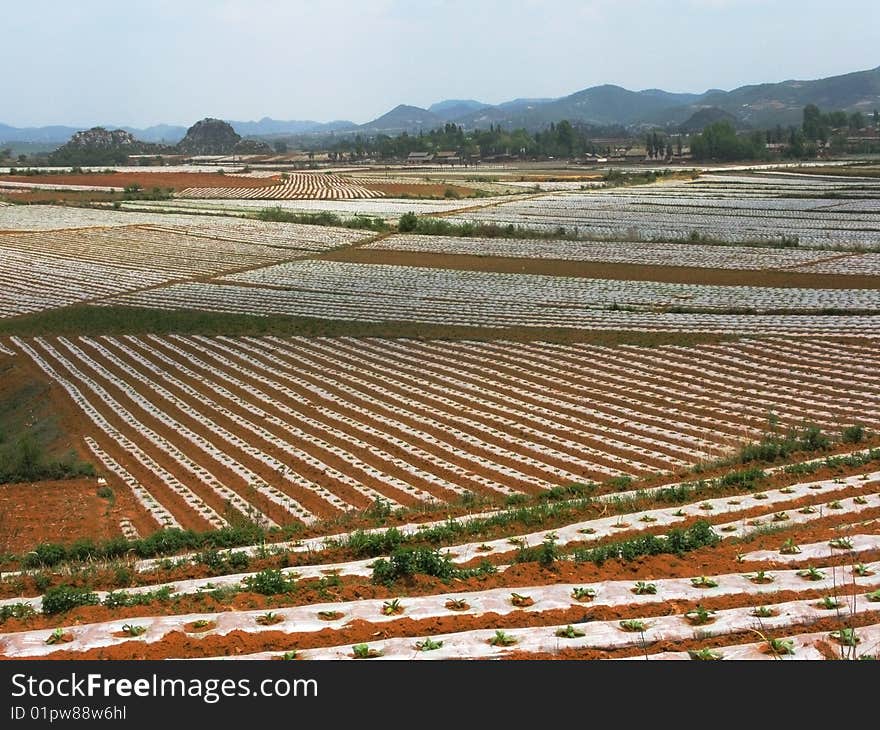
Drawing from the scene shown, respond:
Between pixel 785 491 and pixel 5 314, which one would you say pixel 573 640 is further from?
pixel 5 314

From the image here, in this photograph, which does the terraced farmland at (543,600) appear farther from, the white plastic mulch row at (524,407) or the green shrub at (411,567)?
the white plastic mulch row at (524,407)

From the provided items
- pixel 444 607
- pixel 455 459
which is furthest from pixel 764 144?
pixel 444 607

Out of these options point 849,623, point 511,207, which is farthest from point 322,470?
point 511,207

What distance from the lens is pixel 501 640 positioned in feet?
23.6

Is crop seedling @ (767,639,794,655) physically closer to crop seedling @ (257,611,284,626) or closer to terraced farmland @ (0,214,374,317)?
crop seedling @ (257,611,284,626)

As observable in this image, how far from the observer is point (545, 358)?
2366cm

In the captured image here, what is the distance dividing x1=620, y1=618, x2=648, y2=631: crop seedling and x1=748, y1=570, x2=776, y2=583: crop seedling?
149 centimetres

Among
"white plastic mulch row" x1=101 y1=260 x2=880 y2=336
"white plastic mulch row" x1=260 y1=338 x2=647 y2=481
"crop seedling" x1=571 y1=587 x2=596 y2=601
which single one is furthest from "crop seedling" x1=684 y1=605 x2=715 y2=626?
"white plastic mulch row" x1=101 y1=260 x2=880 y2=336

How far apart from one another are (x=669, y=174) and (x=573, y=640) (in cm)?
10951

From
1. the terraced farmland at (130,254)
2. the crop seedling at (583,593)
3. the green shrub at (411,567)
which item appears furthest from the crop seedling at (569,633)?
the terraced farmland at (130,254)

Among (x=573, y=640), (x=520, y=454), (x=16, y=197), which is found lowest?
(x=520, y=454)

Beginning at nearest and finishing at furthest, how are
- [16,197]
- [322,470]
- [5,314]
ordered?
1. [322,470]
2. [5,314]
3. [16,197]

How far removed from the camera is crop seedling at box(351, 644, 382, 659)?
6.98 meters

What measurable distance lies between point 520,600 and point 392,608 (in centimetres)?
118
